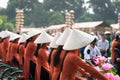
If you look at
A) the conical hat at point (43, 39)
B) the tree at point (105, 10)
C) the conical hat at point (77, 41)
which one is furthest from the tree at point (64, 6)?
the conical hat at point (77, 41)

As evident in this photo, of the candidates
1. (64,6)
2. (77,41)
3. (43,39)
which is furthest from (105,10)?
(77,41)

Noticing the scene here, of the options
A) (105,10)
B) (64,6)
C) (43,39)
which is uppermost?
(64,6)

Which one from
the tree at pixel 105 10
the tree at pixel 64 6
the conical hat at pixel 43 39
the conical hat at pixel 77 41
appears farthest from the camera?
the tree at pixel 64 6

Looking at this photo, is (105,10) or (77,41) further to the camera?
(105,10)

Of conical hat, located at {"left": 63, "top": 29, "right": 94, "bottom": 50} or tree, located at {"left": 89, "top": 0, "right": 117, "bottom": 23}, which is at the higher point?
tree, located at {"left": 89, "top": 0, "right": 117, "bottom": 23}

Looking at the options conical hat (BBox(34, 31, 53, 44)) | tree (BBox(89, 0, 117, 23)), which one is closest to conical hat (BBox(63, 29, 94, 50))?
conical hat (BBox(34, 31, 53, 44))

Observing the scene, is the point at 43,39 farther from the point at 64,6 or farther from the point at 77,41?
the point at 64,6

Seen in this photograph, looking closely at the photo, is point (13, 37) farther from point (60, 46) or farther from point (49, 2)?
point (49, 2)

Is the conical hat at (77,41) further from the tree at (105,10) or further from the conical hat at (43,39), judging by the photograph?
the tree at (105,10)

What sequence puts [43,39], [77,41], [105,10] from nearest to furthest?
[77,41] → [43,39] → [105,10]

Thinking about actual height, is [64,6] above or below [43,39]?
above

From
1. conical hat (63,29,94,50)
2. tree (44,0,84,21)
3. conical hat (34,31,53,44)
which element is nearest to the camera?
conical hat (63,29,94,50)

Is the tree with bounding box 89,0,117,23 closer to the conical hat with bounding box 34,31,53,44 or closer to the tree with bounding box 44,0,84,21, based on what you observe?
the tree with bounding box 44,0,84,21

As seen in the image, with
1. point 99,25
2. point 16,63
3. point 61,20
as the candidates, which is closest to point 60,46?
point 16,63
